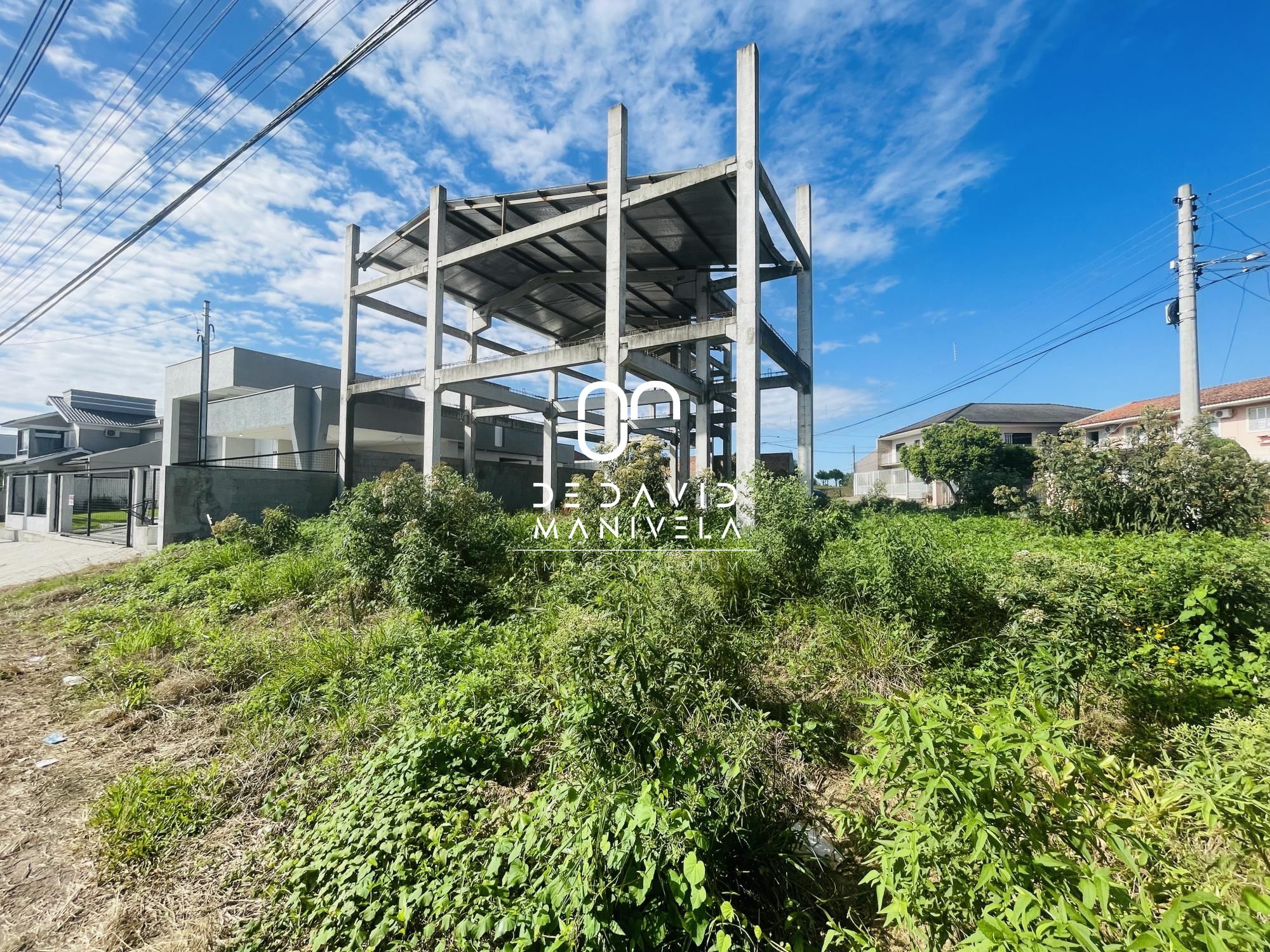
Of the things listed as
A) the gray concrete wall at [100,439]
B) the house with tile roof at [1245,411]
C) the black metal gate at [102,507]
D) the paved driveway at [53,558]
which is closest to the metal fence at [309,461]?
the black metal gate at [102,507]

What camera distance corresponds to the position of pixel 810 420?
12.3m

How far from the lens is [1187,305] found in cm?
866

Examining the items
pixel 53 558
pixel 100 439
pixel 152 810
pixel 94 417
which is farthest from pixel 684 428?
pixel 94 417

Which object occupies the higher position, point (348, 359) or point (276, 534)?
point (348, 359)

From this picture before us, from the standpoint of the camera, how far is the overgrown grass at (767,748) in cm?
164

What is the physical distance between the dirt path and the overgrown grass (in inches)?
7.6

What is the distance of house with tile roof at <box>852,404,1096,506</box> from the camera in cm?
2405

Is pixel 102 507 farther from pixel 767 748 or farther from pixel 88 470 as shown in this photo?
pixel 767 748

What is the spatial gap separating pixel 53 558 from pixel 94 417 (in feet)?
64.6

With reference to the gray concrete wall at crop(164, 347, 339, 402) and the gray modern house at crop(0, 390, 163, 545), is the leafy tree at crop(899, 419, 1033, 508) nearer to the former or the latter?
the gray concrete wall at crop(164, 347, 339, 402)

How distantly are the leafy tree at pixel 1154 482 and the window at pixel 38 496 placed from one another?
24.0 meters

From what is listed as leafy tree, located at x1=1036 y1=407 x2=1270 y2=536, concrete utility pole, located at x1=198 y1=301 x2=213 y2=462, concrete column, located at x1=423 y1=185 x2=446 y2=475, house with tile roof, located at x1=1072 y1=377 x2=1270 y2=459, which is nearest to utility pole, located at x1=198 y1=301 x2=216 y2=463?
concrete utility pole, located at x1=198 y1=301 x2=213 y2=462

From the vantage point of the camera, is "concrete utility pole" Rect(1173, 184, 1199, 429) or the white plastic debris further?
"concrete utility pole" Rect(1173, 184, 1199, 429)

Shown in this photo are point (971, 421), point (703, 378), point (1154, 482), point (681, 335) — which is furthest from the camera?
point (971, 421)
